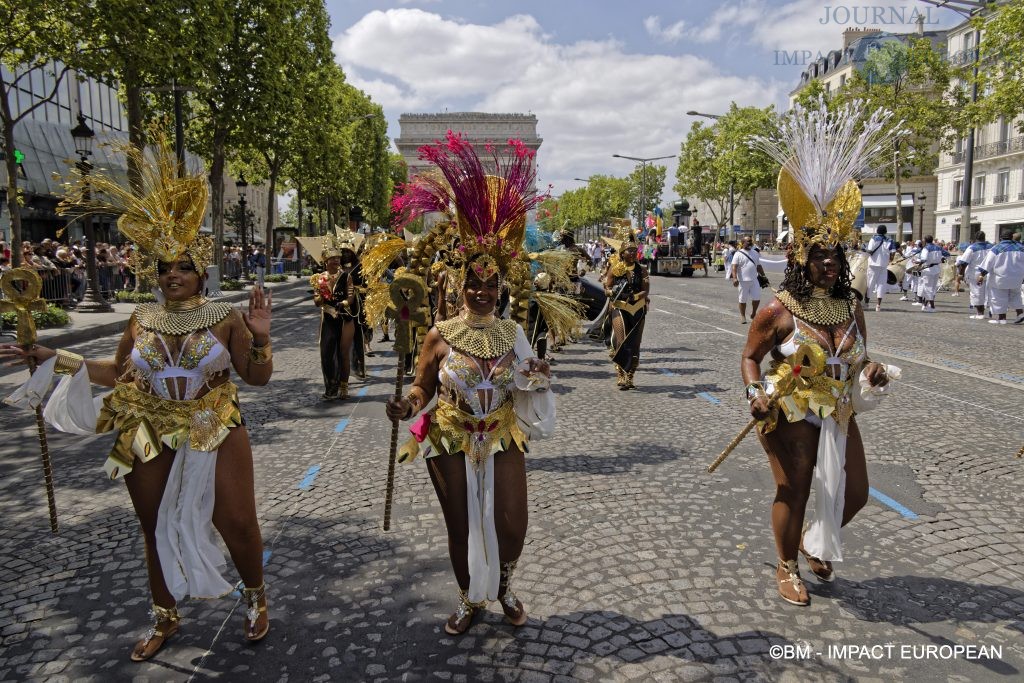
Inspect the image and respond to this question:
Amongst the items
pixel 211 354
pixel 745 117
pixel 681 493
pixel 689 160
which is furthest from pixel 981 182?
pixel 211 354

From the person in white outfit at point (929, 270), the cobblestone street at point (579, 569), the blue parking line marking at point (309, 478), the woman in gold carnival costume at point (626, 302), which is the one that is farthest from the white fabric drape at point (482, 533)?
the person in white outfit at point (929, 270)

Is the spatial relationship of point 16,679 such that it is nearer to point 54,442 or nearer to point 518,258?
point 518,258

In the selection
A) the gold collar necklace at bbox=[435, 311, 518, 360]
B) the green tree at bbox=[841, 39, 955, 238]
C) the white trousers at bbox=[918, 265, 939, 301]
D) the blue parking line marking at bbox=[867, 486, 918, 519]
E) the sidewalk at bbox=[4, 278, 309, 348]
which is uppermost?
the green tree at bbox=[841, 39, 955, 238]

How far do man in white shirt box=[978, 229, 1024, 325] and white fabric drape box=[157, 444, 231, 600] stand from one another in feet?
61.2

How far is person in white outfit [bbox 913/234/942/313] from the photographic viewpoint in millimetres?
20406

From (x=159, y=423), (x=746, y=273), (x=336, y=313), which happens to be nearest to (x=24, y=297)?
(x=159, y=423)

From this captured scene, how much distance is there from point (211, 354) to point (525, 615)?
197 cm

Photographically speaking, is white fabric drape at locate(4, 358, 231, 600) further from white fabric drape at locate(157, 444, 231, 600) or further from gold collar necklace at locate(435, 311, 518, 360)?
gold collar necklace at locate(435, 311, 518, 360)

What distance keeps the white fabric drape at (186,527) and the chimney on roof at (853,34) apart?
79.9 meters

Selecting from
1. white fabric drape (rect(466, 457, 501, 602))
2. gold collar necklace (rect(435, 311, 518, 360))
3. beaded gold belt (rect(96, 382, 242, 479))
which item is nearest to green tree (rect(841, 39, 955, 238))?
gold collar necklace (rect(435, 311, 518, 360))

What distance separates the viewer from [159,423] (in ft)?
11.4

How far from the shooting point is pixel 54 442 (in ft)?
24.5

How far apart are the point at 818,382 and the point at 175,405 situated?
3164mm

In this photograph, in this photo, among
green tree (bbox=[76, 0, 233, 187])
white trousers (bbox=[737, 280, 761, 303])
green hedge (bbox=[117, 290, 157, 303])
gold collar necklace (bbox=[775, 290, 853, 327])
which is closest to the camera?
gold collar necklace (bbox=[775, 290, 853, 327])
